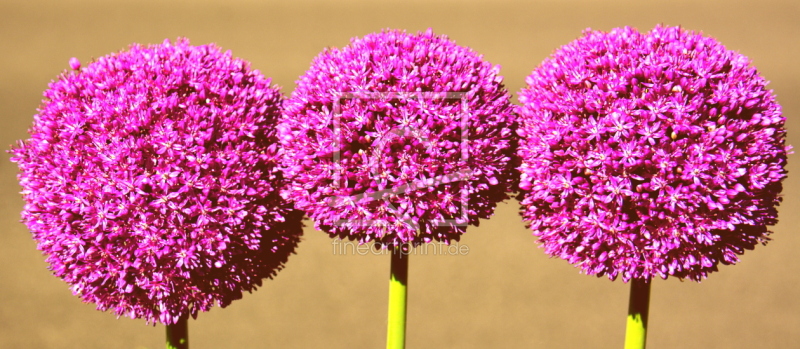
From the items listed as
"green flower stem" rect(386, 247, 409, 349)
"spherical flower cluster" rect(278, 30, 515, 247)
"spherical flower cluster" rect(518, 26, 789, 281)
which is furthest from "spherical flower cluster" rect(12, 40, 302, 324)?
"spherical flower cluster" rect(518, 26, 789, 281)

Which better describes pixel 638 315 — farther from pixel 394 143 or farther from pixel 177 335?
pixel 177 335

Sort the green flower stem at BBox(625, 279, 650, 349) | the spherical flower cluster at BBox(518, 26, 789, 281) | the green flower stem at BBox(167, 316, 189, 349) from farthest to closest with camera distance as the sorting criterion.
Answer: the green flower stem at BBox(167, 316, 189, 349) < the green flower stem at BBox(625, 279, 650, 349) < the spherical flower cluster at BBox(518, 26, 789, 281)

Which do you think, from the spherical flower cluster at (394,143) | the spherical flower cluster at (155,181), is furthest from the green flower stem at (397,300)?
the spherical flower cluster at (155,181)

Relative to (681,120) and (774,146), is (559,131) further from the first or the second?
(774,146)

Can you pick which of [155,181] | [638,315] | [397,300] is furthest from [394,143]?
[638,315]

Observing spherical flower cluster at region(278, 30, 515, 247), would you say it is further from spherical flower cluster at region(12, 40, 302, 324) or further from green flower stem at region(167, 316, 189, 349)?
green flower stem at region(167, 316, 189, 349)

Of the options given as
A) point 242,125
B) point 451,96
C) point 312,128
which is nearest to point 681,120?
point 451,96

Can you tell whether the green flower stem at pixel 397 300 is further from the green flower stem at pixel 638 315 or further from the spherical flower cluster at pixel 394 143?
the green flower stem at pixel 638 315
